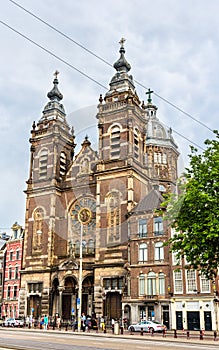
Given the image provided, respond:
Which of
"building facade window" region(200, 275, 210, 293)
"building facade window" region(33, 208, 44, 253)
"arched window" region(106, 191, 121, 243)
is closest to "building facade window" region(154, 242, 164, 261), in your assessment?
"building facade window" region(200, 275, 210, 293)

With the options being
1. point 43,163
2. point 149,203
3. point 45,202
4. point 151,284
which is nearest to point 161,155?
point 43,163

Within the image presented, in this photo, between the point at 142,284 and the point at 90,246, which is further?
the point at 90,246

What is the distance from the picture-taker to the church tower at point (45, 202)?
1941 inches

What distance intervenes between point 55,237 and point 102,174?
983cm

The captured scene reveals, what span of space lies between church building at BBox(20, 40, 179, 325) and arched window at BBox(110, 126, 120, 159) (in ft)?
0.40

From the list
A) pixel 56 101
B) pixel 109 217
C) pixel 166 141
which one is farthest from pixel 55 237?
pixel 166 141

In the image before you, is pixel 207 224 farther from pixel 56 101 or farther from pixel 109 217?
pixel 56 101

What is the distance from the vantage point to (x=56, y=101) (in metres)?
60.5

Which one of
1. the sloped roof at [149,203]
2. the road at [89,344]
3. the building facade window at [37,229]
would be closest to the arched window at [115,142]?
the sloped roof at [149,203]

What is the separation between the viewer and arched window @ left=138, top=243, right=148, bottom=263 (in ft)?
135

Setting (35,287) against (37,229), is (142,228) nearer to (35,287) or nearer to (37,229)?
(37,229)

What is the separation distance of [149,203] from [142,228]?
2836 millimetres

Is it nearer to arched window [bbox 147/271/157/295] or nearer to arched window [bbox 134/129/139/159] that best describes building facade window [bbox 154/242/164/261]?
arched window [bbox 147/271/157/295]

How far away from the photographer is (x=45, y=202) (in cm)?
5234
